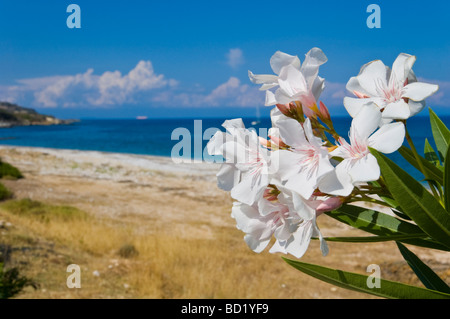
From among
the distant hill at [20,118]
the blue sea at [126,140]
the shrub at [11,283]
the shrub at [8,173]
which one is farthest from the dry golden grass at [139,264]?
the distant hill at [20,118]

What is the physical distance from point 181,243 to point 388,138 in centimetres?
529

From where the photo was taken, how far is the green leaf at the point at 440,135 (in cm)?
101

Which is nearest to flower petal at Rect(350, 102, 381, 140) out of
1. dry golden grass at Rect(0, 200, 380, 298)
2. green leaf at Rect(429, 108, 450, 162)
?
green leaf at Rect(429, 108, 450, 162)

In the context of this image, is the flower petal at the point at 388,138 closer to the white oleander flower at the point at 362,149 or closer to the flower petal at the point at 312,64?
the white oleander flower at the point at 362,149

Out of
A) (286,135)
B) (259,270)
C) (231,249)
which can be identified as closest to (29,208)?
(231,249)

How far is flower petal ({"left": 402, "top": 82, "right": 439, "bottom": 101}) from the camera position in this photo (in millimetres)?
719

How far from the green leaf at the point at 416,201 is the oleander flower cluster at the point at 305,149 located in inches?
1.1

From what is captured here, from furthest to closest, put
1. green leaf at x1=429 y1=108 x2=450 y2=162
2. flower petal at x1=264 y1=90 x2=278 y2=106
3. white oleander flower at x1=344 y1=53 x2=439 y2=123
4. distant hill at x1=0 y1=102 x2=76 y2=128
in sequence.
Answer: distant hill at x1=0 y1=102 x2=76 y2=128
green leaf at x1=429 y1=108 x2=450 y2=162
flower petal at x1=264 y1=90 x2=278 y2=106
white oleander flower at x1=344 y1=53 x2=439 y2=123

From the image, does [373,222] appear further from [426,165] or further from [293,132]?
[293,132]

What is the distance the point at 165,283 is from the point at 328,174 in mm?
4191

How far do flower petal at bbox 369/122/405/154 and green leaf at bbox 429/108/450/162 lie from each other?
0.43 metres

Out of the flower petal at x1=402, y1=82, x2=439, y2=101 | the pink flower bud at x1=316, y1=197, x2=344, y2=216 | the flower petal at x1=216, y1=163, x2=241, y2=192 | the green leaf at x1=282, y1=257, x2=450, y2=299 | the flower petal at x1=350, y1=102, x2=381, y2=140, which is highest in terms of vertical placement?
the flower petal at x1=402, y1=82, x2=439, y2=101

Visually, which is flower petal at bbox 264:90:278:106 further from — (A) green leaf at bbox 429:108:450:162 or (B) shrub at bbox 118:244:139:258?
(B) shrub at bbox 118:244:139:258
